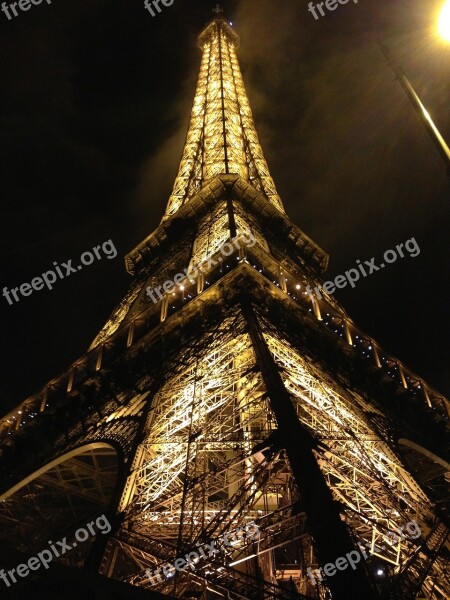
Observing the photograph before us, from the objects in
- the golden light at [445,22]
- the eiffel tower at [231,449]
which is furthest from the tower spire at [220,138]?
the golden light at [445,22]

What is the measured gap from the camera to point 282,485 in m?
11.0

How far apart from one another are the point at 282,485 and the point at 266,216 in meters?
25.3

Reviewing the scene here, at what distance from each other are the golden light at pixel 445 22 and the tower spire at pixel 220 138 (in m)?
27.6

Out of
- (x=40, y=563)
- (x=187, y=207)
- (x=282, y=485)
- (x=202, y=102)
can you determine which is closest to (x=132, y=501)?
(x=282, y=485)

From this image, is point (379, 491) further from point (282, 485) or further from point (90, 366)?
point (90, 366)

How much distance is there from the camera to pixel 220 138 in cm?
4250

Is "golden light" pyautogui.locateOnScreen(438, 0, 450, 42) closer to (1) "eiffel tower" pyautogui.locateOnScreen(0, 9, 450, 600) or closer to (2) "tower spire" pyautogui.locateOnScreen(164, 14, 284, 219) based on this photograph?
(1) "eiffel tower" pyautogui.locateOnScreen(0, 9, 450, 600)

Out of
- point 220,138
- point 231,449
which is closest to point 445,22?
point 231,449

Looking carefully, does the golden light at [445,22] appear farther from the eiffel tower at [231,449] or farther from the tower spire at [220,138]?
the tower spire at [220,138]

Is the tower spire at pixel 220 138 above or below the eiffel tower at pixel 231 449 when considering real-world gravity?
above

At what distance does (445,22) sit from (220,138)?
36.1 metres

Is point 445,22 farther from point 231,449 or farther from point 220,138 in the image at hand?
point 220,138

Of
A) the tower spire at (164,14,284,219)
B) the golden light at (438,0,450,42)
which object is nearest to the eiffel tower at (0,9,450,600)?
the tower spire at (164,14,284,219)

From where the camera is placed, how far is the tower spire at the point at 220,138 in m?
39.1
